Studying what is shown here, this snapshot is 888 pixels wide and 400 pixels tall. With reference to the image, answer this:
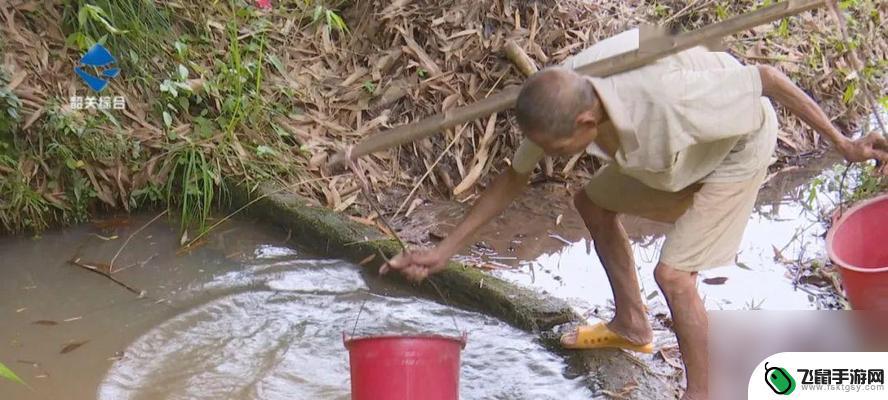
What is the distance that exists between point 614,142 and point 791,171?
10.9ft

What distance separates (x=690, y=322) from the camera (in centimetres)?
298

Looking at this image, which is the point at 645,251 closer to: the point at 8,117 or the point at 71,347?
the point at 71,347

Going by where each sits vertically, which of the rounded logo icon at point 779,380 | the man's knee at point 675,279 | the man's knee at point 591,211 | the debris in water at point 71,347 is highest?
the man's knee at point 591,211

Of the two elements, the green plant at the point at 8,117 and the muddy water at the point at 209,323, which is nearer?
the muddy water at the point at 209,323

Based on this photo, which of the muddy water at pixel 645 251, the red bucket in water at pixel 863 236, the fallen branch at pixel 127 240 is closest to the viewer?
the red bucket in water at pixel 863 236

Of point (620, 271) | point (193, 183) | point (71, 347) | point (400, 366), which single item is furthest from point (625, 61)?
point (193, 183)

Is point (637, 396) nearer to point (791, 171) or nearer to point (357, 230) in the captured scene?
point (357, 230)

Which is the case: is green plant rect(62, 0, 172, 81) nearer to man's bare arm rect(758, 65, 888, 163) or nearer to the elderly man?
the elderly man

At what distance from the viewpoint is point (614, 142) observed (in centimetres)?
283

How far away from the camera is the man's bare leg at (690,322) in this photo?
2.96m

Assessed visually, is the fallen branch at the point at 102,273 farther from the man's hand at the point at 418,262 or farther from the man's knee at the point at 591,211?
the man's knee at the point at 591,211

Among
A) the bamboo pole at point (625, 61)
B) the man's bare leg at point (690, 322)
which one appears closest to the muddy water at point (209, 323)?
the man's bare leg at point (690, 322)

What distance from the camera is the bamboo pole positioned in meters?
2.72

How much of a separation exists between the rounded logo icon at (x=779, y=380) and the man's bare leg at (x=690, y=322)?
0.44 m
